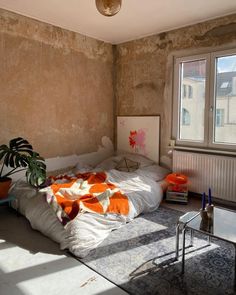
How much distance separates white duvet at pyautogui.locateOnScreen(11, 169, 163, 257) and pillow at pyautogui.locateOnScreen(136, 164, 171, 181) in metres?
0.12

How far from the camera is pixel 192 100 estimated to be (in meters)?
3.64

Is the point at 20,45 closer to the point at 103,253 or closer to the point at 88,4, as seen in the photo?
the point at 88,4

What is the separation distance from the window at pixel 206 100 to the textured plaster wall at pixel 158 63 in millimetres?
130

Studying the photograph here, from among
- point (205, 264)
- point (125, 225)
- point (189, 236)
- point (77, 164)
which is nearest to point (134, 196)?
point (125, 225)

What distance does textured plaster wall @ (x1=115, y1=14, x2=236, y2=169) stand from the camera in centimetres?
332

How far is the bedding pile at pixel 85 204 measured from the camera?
87.1 inches

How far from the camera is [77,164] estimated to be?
12.9ft

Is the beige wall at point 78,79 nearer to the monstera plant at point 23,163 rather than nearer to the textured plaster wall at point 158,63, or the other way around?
the textured plaster wall at point 158,63

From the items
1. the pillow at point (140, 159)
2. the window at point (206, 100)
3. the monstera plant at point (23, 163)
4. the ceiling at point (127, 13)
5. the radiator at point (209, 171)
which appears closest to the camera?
the monstera plant at point (23, 163)

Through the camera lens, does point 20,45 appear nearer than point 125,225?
No

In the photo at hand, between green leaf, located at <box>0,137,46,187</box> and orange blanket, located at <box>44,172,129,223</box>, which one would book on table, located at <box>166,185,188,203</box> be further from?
green leaf, located at <box>0,137,46,187</box>

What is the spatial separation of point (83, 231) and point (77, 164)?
186cm

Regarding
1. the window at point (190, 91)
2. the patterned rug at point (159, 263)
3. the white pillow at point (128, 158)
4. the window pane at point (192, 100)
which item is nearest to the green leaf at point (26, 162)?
the patterned rug at point (159, 263)

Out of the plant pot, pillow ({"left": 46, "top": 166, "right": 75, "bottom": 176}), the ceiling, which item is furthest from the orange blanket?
the ceiling
